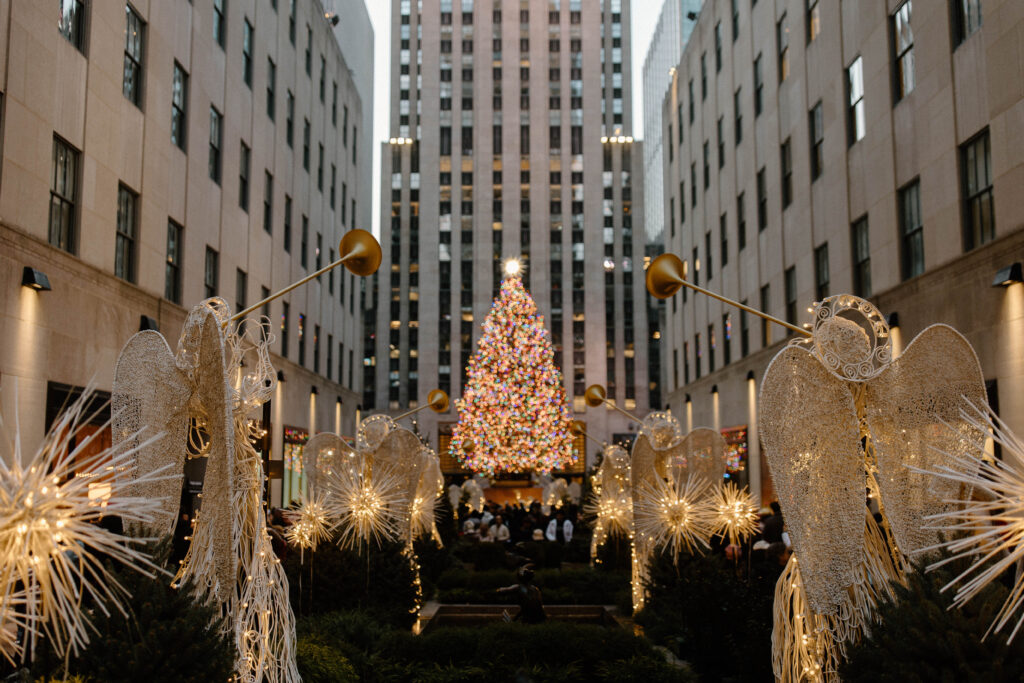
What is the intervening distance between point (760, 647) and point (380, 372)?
75.2m

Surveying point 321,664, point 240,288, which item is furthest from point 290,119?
point 321,664

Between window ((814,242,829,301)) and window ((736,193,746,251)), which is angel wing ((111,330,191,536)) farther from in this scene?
window ((736,193,746,251))

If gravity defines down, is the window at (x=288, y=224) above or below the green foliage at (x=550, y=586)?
above

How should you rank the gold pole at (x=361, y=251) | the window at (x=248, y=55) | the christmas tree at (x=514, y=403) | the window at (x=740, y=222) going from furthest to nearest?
the christmas tree at (x=514, y=403)
the window at (x=740, y=222)
the window at (x=248, y=55)
the gold pole at (x=361, y=251)

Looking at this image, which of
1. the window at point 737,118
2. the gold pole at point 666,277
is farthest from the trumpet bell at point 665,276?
the window at point 737,118

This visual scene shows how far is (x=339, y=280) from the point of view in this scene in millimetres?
45281

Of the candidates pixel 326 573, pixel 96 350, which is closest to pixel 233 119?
pixel 96 350

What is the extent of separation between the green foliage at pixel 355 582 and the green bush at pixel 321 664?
3.19 meters

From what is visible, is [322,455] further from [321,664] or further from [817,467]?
[817,467]

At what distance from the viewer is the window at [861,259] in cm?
2278

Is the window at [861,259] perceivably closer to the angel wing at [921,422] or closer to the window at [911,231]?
the window at [911,231]

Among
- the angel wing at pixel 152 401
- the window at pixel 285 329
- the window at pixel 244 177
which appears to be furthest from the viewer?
the window at pixel 285 329

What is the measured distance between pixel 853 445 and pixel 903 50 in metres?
16.2

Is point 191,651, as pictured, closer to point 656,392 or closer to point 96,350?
point 96,350
